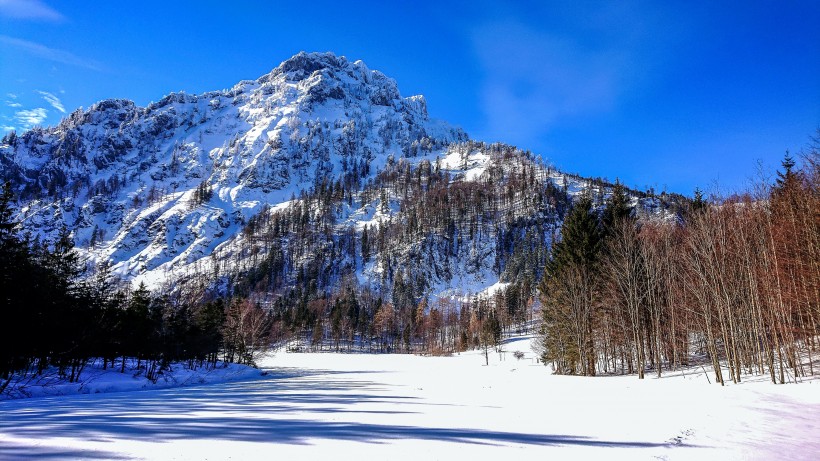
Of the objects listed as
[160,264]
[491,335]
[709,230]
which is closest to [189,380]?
[709,230]

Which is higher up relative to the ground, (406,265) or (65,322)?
(406,265)

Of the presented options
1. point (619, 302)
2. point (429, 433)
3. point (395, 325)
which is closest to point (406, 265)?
point (395, 325)

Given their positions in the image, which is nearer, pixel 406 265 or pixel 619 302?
pixel 619 302

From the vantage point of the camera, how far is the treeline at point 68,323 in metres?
19.4

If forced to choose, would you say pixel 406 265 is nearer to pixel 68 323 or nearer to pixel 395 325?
pixel 395 325

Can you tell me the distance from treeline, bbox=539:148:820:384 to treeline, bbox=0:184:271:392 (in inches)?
1339

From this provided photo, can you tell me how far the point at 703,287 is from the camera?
21125 millimetres

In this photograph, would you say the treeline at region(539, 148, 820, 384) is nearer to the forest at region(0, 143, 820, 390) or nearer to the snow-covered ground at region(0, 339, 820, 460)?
the forest at region(0, 143, 820, 390)

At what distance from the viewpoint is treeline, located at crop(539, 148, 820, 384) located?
61.4ft

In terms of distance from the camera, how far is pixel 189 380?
30.4m

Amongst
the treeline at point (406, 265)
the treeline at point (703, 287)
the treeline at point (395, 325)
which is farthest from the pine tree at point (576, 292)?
the treeline at point (406, 265)

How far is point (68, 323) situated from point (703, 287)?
3845cm

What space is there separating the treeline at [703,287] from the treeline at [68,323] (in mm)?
34002

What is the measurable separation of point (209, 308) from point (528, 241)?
13135 centimetres
